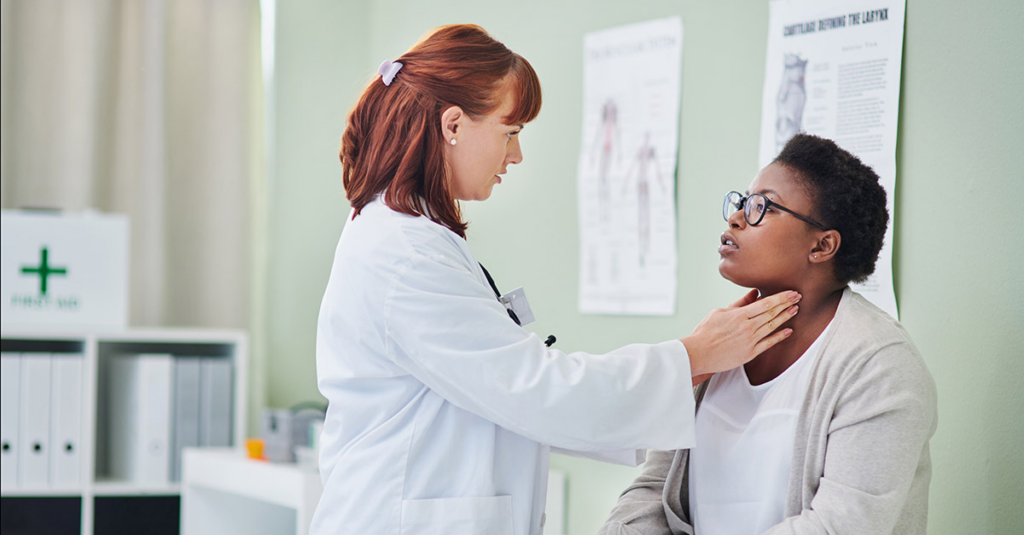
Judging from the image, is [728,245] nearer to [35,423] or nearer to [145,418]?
[145,418]

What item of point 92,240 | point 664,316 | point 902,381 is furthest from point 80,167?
point 902,381

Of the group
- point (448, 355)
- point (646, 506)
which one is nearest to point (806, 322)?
point (646, 506)

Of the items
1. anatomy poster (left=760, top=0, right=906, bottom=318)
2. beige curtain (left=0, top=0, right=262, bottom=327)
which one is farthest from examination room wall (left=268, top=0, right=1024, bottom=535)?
beige curtain (left=0, top=0, right=262, bottom=327)

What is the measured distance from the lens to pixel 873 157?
163 cm

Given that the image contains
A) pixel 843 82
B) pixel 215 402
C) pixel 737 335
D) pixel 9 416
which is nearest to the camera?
pixel 737 335

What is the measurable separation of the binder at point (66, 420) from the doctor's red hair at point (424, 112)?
1559 mm

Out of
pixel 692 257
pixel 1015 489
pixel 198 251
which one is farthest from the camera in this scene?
pixel 198 251

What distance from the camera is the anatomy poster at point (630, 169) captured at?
6.71 feet

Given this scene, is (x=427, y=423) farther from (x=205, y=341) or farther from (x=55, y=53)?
(x=55, y=53)

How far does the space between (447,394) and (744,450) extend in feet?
1.49

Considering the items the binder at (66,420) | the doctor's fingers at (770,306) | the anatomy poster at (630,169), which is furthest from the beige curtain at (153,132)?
the doctor's fingers at (770,306)

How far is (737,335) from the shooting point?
1289 mm

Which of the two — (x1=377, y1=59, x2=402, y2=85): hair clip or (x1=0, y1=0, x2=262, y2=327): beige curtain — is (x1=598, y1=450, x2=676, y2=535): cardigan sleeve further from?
(x1=0, y1=0, x2=262, y2=327): beige curtain

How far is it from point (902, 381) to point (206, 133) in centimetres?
243
